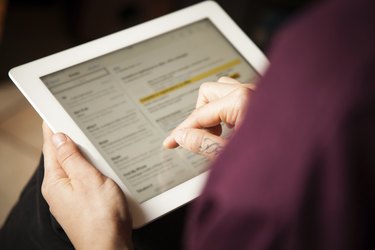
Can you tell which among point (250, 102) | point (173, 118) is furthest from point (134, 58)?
point (250, 102)

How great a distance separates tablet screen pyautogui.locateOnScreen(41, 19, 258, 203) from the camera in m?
0.62

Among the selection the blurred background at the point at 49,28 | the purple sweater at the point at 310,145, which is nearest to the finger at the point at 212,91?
the purple sweater at the point at 310,145

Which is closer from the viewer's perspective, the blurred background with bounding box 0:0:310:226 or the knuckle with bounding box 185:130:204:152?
the knuckle with bounding box 185:130:204:152

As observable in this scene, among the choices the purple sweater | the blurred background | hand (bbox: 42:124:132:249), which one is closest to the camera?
the purple sweater

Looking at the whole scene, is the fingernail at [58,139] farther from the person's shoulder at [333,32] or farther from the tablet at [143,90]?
the person's shoulder at [333,32]

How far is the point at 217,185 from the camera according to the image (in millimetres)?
291

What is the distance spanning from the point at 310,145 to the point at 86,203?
37 cm

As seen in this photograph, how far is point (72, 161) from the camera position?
0.58m

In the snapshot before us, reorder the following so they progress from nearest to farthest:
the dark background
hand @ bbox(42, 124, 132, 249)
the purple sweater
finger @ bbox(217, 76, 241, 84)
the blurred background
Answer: the purple sweater
hand @ bbox(42, 124, 132, 249)
finger @ bbox(217, 76, 241, 84)
the blurred background
the dark background

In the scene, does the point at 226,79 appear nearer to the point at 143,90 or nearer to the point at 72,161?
the point at 143,90

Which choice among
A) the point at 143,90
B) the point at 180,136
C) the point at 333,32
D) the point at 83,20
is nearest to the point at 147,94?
the point at 143,90

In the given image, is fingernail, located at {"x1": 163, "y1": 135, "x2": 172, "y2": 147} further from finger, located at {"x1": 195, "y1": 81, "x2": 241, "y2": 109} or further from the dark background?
the dark background

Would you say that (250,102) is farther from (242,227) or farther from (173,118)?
(173,118)

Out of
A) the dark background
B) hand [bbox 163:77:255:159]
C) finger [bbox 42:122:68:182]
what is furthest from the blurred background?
hand [bbox 163:77:255:159]
